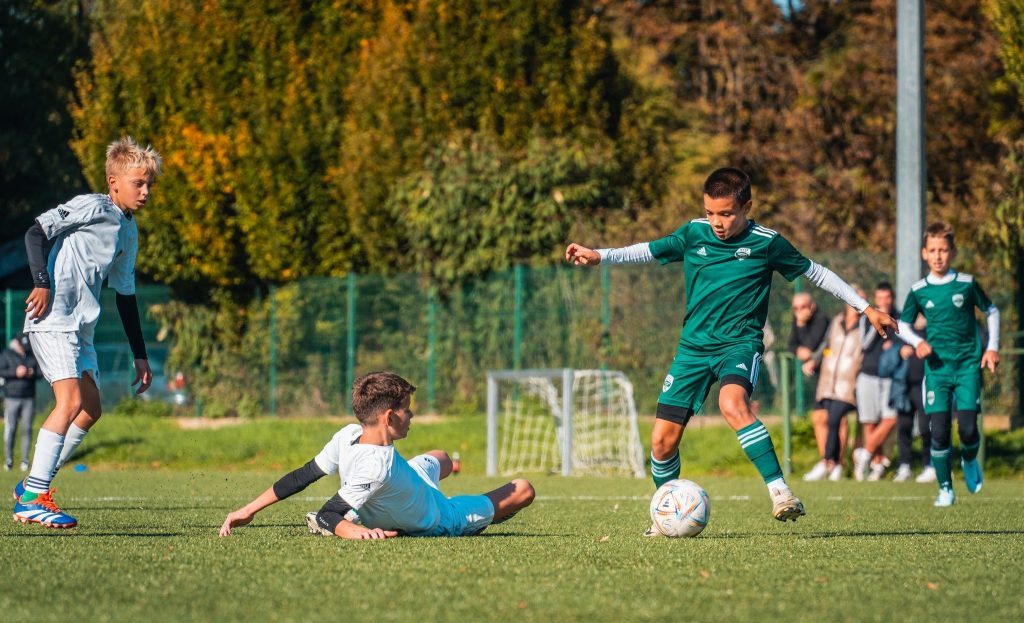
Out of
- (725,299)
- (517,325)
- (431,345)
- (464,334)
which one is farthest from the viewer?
(431,345)

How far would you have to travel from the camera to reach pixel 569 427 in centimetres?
1680

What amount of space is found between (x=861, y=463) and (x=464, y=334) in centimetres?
853

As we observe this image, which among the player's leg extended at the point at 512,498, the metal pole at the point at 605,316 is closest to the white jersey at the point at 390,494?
the player's leg extended at the point at 512,498

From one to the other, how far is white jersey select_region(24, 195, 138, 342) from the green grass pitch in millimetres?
1138

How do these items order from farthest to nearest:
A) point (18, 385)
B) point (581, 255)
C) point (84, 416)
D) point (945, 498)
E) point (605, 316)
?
point (605, 316), point (18, 385), point (945, 498), point (84, 416), point (581, 255)

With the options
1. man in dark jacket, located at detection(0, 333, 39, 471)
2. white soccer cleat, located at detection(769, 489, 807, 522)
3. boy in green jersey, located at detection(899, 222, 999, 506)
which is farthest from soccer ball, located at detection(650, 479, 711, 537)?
man in dark jacket, located at detection(0, 333, 39, 471)

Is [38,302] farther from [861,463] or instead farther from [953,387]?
Answer: [861,463]

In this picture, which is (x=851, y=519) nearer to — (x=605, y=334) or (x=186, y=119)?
(x=605, y=334)

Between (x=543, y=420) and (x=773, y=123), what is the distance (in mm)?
15751

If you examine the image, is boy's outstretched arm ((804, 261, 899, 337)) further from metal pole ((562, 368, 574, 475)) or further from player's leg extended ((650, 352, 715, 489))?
metal pole ((562, 368, 574, 475))

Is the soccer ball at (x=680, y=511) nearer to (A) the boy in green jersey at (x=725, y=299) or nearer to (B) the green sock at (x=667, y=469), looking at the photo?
(A) the boy in green jersey at (x=725, y=299)

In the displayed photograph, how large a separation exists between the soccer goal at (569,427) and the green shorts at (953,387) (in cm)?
623

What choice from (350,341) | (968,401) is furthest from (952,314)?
(350,341)

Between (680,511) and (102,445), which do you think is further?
(102,445)
